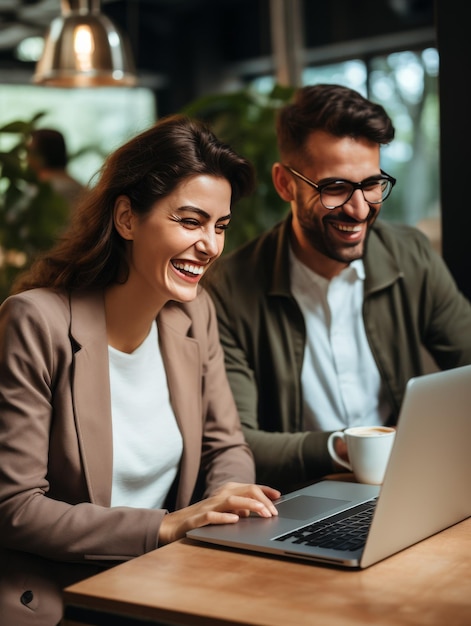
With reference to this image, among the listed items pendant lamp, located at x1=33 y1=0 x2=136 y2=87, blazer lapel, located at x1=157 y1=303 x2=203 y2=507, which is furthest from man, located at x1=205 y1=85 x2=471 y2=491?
pendant lamp, located at x1=33 y1=0 x2=136 y2=87

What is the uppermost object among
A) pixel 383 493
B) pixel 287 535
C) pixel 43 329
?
pixel 43 329

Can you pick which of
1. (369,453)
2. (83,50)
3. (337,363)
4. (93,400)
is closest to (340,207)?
(337,363)

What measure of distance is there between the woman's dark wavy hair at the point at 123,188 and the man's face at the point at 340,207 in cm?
34

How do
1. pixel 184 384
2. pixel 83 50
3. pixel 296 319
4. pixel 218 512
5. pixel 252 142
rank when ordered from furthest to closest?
pixel 252 142
pixel 83 50
pixel 296 319
pixel 184 384
pixel 218 512

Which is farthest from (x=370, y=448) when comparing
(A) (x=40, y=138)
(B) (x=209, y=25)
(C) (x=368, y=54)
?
(B) (x=209, y=25)

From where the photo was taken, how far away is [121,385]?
1896 mm

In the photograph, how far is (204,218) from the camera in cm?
188

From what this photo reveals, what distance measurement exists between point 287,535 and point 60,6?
13.6ft

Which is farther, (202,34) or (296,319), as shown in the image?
(202,34)

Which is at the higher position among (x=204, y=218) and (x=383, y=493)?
(x=204, y=218)

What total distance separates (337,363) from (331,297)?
17 cm

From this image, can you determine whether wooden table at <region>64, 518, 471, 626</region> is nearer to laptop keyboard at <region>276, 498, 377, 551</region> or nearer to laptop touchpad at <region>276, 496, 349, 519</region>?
laptop keyboard at <region>276, 498, 377, 551</region>

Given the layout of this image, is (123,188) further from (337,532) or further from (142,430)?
(337,532)

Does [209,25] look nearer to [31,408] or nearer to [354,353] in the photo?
[354,353]
